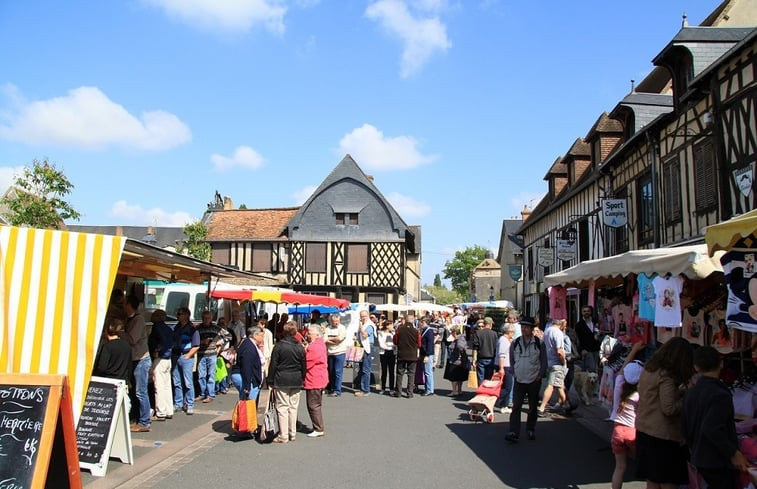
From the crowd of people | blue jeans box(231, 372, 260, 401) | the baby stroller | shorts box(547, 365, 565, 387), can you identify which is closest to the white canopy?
the crowd of people

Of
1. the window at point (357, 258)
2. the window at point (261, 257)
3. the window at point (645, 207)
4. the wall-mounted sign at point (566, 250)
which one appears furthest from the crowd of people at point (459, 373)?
the window at point (261, 257)

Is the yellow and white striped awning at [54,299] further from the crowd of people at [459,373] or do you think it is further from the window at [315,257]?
the window at [315,257]

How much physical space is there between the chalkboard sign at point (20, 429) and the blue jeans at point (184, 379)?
5.68 metres

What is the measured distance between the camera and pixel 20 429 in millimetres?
4512

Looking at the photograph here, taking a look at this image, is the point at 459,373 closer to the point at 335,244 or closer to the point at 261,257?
the point at 335,244

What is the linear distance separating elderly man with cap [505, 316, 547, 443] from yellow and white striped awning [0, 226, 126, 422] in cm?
508

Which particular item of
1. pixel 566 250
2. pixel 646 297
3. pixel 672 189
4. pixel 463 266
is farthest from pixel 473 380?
pixel 463 266

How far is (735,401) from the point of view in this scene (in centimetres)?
531

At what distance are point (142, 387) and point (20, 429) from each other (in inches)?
158

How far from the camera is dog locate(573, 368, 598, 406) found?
36.8 feet

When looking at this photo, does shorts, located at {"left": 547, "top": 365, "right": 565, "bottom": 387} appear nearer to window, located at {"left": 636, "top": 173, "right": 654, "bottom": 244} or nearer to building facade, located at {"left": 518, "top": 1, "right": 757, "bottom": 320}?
building facade, located at {"left": 518, "top": 1, "right": 757, "bottom": 320}

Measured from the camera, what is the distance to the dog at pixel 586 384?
11.2 meters

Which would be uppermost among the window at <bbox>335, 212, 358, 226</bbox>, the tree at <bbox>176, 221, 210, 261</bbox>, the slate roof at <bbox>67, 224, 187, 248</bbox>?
the slate roof at <bbox>67, 224, 187, 248</bbox>

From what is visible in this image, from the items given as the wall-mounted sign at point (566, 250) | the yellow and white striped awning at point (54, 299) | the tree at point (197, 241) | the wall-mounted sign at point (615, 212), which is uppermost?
the tree at point (197, 241)
